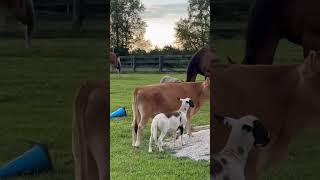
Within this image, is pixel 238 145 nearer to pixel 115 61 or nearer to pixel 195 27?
pixel 195 27

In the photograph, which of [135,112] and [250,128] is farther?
[135,112]

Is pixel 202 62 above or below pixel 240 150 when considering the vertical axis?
above

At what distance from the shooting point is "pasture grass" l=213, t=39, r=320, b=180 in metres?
2.63

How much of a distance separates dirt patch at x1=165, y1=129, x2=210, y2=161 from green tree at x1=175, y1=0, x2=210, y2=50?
45 centimetres

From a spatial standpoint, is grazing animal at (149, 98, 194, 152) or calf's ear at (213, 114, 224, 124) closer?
Result: calf's ear at (213, 114, 224, 124)

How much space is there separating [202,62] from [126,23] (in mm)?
441

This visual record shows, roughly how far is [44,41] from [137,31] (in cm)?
48

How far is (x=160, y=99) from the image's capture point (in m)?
2.73

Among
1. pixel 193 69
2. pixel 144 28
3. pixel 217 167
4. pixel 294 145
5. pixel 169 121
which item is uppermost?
pixel 144 28

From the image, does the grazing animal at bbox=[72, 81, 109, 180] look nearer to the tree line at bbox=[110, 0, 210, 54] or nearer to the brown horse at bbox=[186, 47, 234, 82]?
the tree line at bbox=[110, 0, 210, 54]

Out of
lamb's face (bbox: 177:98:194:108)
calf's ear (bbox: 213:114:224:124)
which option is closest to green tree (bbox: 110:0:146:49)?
lamb's face (bbox: 177:98:194:108)

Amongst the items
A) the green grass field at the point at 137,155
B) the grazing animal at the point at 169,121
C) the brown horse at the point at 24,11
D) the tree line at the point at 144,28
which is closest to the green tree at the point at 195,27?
the tree line at the point at 144,28

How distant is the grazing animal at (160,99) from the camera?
2.67 m

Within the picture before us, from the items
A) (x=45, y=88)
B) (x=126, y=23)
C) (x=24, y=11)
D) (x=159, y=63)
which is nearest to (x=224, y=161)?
(x=159, y=63)
